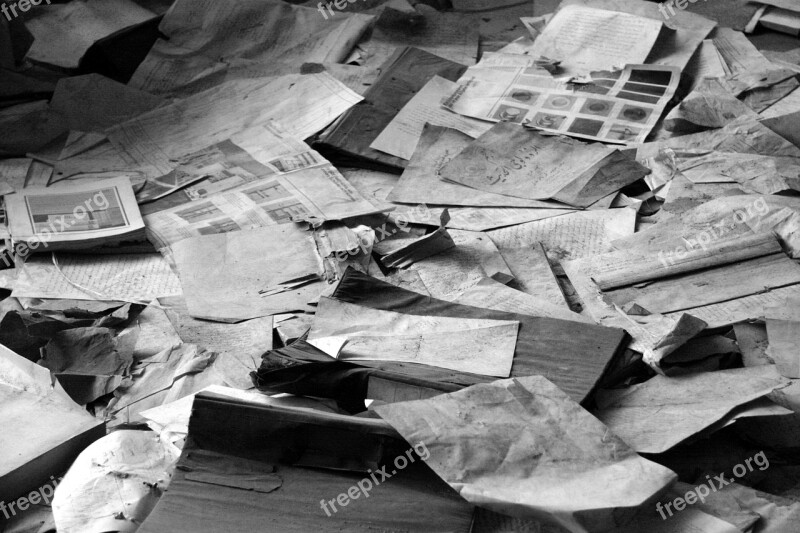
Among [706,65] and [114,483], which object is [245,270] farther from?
[706,65]

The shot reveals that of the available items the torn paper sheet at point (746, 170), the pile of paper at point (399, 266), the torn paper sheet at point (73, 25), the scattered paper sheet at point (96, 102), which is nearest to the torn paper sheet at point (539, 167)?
the pile of paper at point (399, 266)

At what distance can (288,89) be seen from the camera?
2.47 m

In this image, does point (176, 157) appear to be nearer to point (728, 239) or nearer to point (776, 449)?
point (728, 239)

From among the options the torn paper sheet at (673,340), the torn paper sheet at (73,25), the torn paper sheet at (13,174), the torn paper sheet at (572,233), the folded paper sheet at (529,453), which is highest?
the torn paper sheet at (73,25)

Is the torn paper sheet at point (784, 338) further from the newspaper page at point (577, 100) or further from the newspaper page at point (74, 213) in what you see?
the newspaper page at point (74, 213)

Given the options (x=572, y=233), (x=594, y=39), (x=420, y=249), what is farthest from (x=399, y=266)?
(x=594, y=39)

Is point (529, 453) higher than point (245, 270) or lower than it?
higher

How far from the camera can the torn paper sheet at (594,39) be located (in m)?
2.48

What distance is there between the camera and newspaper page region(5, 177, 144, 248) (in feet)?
6.23

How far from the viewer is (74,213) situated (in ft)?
6.47

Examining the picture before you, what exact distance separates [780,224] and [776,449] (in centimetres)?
60

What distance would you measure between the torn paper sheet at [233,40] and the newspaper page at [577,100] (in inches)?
22.2

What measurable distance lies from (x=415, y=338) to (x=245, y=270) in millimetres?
520

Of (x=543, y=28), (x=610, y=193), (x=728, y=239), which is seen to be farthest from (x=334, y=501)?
(x=543, y=28)
